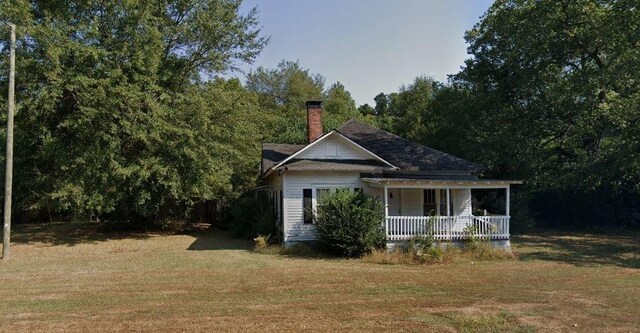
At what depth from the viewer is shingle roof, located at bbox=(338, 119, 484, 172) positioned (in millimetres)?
19719

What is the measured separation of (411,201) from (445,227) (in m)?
3.55

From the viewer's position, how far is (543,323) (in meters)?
7.23

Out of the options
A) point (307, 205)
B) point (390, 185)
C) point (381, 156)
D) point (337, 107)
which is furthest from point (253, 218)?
point (337, 107)

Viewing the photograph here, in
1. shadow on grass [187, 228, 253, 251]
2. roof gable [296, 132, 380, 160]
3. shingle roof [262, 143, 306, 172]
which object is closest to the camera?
shadow on grass [187, 228, 253, 251]

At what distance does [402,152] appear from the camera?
21.4m

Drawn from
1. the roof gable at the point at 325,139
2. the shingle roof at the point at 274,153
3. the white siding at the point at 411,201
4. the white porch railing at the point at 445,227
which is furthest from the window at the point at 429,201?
the shingle roof at the point at 274,153

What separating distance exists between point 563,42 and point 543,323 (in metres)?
21.7

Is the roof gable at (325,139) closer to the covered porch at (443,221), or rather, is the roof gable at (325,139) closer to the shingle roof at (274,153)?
the covered porch at (443,221)

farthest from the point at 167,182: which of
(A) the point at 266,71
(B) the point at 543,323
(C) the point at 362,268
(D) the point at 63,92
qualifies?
(A) the point at 266,71

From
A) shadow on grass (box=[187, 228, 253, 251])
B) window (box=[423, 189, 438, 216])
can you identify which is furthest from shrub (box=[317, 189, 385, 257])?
window (box=[423, 189, 438, 216])

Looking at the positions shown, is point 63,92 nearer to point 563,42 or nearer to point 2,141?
point 2,141

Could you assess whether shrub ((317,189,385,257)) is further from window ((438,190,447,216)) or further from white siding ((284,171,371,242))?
window ((438,190,447,216))

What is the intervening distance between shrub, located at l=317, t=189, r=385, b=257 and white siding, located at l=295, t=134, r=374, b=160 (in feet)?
10.7

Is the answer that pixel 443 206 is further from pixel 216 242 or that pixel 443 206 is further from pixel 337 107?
pixel 337 107
